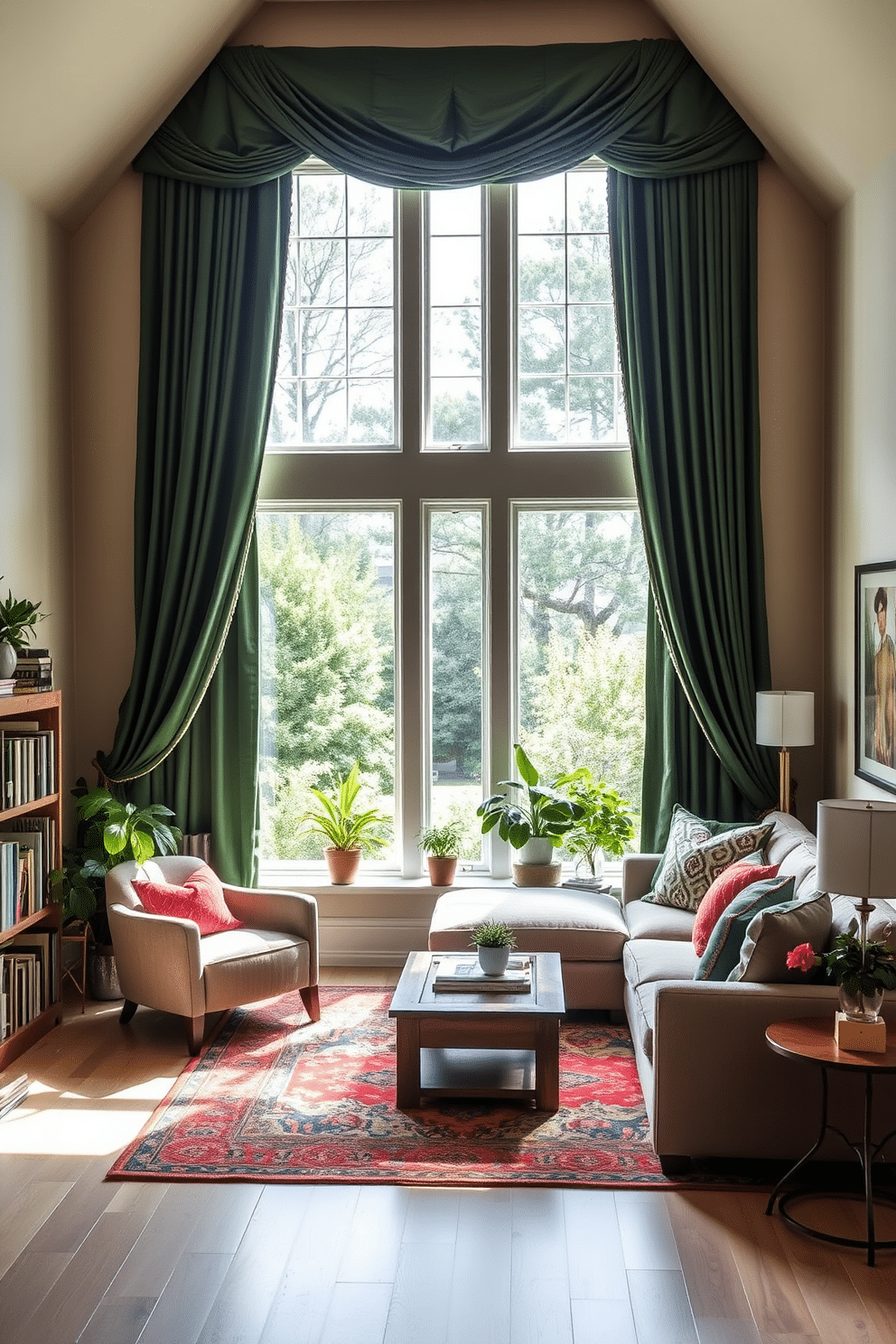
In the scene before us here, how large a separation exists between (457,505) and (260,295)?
55.5 inches

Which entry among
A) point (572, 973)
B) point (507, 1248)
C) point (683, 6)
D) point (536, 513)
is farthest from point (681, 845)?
point (683, 6)

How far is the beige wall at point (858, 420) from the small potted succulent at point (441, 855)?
187 cm

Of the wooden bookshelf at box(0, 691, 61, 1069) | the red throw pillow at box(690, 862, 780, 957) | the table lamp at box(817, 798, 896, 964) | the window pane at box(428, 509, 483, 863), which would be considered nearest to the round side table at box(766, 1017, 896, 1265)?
the table lamp at box(817, 798, 896, 964)

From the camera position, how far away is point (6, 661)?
4812 millimetres

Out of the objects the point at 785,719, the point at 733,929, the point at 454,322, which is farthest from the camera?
the point at 454,322

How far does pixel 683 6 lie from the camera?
5445 millimetres

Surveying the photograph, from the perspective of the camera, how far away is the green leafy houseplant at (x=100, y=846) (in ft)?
17.3

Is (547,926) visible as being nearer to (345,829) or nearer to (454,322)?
(345,829)

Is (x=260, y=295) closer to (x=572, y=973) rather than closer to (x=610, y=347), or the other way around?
(x=610, y=347)

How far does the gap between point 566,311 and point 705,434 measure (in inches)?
38.5

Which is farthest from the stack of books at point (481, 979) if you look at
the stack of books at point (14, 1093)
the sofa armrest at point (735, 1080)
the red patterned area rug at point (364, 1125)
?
the stack of books at point (14, 1093)

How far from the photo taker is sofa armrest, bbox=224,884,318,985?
17.1ft

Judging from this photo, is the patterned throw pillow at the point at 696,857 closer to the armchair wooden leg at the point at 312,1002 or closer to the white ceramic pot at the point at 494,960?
the white ceramic pot at the point at 494,960

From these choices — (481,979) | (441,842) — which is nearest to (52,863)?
(441,842)
